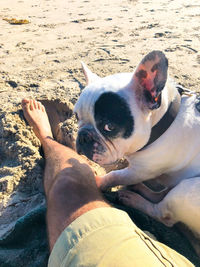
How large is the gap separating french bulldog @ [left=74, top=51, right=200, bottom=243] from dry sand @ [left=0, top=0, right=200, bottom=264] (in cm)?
59

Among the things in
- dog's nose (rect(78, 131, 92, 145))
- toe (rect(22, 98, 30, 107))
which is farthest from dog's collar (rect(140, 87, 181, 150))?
toe (rect(22, 98, 30, 107))

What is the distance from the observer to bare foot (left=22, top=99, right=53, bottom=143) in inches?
109

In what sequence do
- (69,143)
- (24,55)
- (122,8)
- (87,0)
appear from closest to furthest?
(69,143) < (24,55) < (122,8) < (87,0)

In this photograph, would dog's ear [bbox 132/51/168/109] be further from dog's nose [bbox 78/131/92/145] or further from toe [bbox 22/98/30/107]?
toe [bbox 22/98/30/107]

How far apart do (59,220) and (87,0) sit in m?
6.71

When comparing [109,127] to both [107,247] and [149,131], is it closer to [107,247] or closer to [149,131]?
[149,131]

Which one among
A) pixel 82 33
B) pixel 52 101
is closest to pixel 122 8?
pixel 82 33

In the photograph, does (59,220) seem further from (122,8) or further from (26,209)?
(122,8)

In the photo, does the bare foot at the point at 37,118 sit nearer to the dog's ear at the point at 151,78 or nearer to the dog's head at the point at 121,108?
the dog's head at the point at 121,108

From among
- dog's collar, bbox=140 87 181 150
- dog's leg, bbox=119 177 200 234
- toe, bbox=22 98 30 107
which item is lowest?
dog's leg, bbox=119 177 200 234

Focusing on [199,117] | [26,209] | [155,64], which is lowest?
[26,209]

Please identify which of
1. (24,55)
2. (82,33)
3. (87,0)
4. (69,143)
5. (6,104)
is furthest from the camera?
(87,0)

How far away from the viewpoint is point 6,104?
3.11 metres

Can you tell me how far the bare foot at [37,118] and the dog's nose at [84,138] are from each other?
77cm
